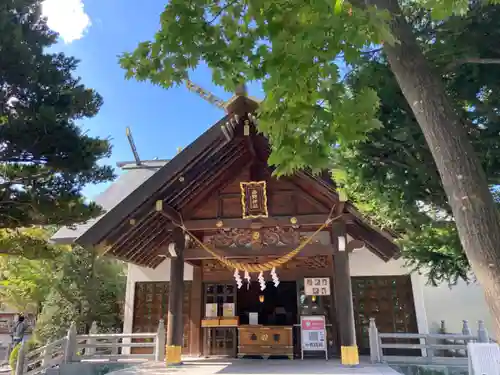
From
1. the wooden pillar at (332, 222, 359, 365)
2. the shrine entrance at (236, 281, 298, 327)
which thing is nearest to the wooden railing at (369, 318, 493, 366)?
the wooden pillar at (332, 222, 359, 365)

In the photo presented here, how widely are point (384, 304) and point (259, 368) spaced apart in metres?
4.26

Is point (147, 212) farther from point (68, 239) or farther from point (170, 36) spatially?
point (170, 36)

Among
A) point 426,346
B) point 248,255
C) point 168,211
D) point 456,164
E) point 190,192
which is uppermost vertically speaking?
point 190,192

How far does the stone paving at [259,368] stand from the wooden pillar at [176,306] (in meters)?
0.31

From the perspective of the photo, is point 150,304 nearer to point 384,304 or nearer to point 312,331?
point 312,331

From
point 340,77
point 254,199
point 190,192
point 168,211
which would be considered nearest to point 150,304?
point 168,211

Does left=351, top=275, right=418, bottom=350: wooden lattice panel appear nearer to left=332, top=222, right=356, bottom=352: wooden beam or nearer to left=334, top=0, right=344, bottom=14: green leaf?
left=332, top=222, right=356, bottom=352: wooden beam

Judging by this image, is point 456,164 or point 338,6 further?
point 456,164

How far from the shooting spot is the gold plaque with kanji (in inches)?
318

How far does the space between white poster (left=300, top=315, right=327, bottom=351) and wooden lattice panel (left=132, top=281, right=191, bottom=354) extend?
3509mm

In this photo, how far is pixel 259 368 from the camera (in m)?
7.76

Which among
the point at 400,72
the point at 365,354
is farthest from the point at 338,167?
the point at 365,354

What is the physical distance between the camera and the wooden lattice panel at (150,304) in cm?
1095

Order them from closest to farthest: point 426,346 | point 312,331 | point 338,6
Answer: point 338,6 < point 426,346 < point 312,331
